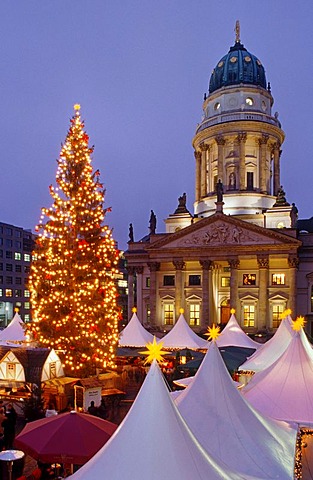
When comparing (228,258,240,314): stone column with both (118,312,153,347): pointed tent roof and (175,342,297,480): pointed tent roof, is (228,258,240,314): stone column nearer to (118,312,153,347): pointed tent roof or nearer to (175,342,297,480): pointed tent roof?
(118,312,153,347): pointed tent roof

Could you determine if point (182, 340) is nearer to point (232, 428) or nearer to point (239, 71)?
point (232, 428)

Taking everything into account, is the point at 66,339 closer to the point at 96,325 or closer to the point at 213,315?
the point at 96,325

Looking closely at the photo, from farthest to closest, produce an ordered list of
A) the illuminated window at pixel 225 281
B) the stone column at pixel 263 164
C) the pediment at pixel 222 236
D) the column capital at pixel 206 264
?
1. the stone column at pixel 263 164
2. the illuminated window at pixel 225 281
3. the column capital at pixel 206 264
4. the pediment at pixel 222 236

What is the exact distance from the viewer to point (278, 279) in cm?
5359

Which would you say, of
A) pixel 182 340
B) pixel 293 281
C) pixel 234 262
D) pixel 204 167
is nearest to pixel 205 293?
pixel 234 262

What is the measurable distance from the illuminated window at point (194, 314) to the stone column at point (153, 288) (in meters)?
4.08

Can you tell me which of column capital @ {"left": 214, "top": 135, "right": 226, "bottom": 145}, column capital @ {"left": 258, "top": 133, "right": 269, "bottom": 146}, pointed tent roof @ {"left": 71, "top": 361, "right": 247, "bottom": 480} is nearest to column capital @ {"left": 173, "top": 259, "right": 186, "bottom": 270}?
column capital @ {"left": 214, "top": 135, "right": 226, "bottom": 145}

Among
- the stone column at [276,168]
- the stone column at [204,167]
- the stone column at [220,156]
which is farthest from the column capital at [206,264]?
the stone column at [276,168]

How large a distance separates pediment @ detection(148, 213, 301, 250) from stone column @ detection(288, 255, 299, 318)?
160cm

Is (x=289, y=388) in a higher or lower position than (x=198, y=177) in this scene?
lower

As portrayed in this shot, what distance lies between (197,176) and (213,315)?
2190 centimetres

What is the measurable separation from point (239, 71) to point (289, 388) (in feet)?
203

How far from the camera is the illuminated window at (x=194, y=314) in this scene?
185 feet

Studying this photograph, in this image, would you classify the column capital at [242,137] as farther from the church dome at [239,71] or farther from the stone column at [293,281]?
the stone column at [293,281]
